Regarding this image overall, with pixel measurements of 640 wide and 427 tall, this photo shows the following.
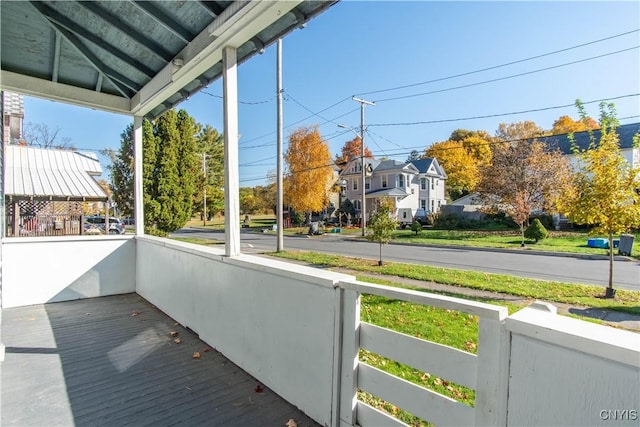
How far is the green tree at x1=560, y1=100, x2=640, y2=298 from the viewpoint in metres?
6.10

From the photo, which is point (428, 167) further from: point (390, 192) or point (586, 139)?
point (586, 139)

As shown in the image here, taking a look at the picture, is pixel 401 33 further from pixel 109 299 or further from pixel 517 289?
pixel 109 299

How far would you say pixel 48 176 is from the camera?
11.9 meters

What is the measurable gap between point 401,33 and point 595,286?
7.63 metres

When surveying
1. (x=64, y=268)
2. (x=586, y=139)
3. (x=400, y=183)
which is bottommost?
(x=64, y=268)

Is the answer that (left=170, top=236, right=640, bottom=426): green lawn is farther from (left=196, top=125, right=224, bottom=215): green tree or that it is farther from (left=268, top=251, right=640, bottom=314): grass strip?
(left=196, top=125, right=224, bottom=215): green tree

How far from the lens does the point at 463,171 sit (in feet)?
118

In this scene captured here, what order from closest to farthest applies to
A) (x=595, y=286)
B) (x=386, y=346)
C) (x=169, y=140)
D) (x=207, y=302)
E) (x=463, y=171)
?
(x=386, y=346) → (x=207, y=302) → (x=595, y=286) → (x=169, y=140) → (x=463, y=171)

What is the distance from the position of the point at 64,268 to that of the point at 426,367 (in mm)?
5628

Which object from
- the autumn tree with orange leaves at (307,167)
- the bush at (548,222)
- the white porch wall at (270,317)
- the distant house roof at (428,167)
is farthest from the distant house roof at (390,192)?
the white porch wall at (270,317)

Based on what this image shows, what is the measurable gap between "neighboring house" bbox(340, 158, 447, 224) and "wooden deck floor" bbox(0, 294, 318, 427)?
2574 centimetres

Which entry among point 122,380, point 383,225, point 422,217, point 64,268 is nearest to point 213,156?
point 422,217

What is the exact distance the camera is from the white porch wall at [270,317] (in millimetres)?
1970

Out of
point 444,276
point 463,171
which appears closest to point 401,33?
point 444,276
